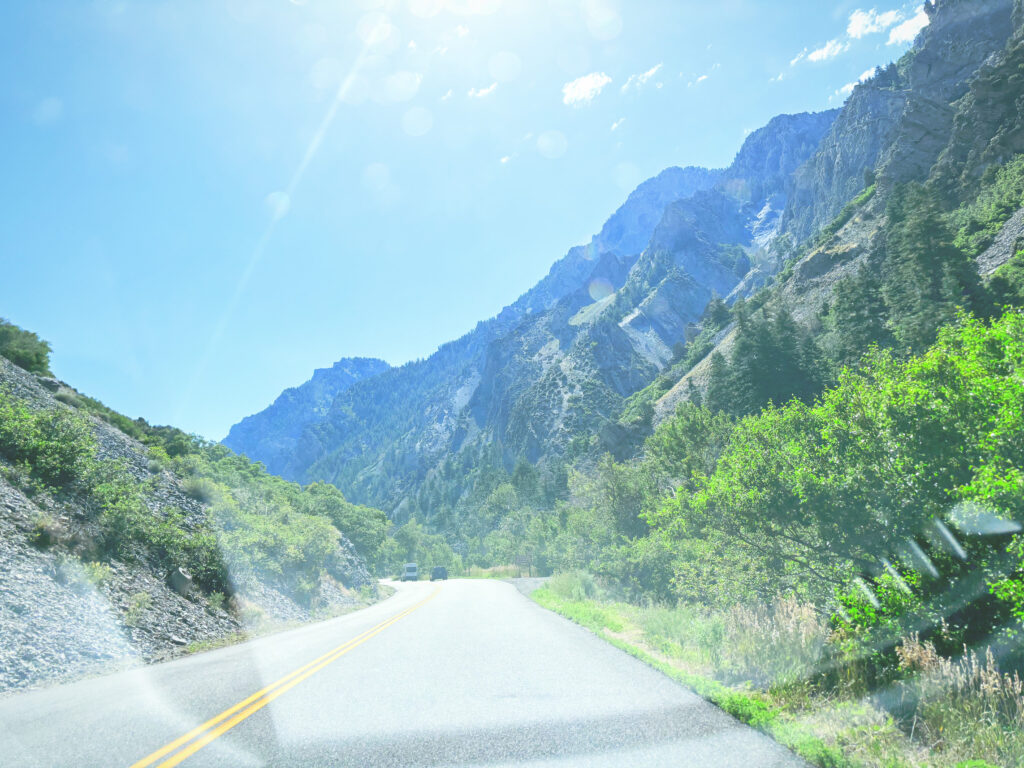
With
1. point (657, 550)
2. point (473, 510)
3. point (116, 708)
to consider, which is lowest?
point (473, 510)

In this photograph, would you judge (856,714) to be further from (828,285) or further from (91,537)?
(828,285)

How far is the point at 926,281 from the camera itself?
4528cm

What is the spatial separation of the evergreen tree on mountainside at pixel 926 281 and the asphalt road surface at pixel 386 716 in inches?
1701

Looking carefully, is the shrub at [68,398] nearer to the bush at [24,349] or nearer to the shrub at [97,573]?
the bush at [24,349]

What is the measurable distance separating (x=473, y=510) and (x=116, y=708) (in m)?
139

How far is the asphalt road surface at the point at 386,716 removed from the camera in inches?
192

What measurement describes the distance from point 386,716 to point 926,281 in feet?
184

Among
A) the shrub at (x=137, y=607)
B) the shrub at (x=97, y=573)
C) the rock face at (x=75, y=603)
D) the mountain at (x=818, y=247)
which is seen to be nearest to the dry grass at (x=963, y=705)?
the rock face at (x=75, y=603)

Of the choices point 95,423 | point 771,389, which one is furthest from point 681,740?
point 771,389

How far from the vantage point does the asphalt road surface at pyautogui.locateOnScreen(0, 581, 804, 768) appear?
16.0 feet

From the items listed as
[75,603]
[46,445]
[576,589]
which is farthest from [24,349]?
[576,589]

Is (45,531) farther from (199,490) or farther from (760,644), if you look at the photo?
(760,644)

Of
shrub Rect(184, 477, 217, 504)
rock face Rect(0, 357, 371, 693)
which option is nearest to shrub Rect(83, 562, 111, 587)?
rock face Rect(0, 357, 371, 693)

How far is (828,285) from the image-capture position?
78625 millimetres
